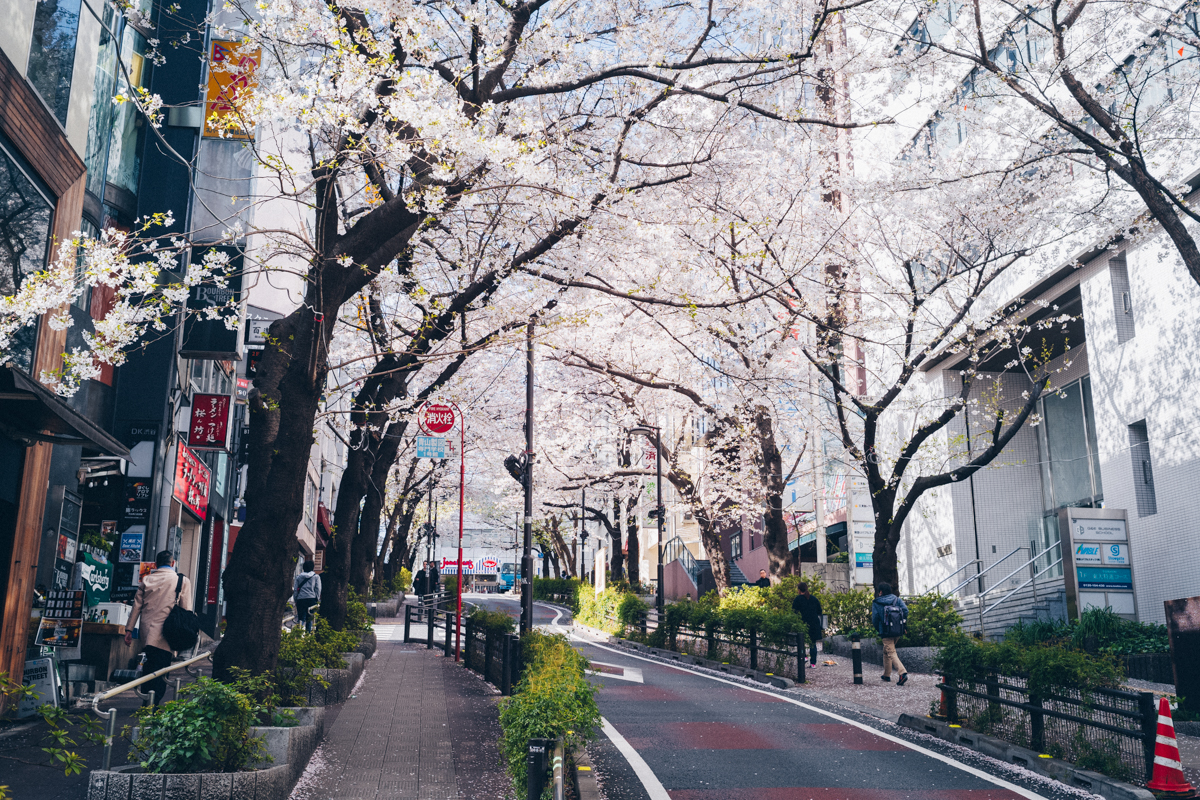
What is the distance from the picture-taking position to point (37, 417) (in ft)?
30.3

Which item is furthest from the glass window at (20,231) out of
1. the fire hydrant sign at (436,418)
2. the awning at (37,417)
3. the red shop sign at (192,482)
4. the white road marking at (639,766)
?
the white road marking at (639,766)

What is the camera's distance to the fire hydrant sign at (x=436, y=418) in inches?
624

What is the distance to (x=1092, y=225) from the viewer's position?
18.3 metres

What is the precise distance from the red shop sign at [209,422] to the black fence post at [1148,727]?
1583 centimetres

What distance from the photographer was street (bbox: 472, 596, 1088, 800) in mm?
8148

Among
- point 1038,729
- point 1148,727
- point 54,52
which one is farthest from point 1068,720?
point 54,52

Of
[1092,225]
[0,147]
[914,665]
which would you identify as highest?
[1092,225]

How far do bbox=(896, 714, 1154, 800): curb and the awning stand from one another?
33.0 feet

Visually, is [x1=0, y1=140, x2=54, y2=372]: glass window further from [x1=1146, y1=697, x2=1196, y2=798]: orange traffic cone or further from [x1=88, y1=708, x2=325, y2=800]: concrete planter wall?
[x1=1146, y1=697, x2=1196, y2=798]: orange traffic cone

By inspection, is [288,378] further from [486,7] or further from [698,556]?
[698,556]

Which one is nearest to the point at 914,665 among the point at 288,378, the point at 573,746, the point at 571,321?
the point at 571,321

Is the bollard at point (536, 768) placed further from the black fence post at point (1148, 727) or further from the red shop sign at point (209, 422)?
the red shop sign at point (209, 422)

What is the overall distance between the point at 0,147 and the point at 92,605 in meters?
6.99

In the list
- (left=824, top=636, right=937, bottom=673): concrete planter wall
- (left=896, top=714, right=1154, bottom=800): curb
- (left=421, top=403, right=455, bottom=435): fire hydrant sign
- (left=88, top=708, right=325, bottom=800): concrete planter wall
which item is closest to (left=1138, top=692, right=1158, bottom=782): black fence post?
(left=896, top=714, right=1154, bottom=800): curb
